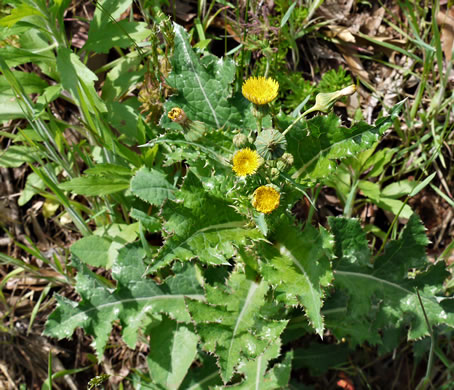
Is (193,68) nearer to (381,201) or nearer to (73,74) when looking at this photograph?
(73,74)

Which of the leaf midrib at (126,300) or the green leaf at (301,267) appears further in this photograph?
the leaf midrib at (126,300)

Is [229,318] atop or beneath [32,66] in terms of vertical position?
beneath

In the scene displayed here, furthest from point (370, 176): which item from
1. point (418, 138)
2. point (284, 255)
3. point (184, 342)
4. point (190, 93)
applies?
point (184, 342)

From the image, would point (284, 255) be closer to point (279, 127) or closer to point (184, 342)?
point (279, 127)

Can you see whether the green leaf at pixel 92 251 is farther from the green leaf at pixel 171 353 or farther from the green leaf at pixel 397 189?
the green leaf at pixel 397 189

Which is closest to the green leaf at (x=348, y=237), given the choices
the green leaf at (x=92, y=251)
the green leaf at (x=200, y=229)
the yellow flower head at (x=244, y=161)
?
the green leaf at (x=200, y=229)

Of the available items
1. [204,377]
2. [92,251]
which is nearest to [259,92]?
[92,251]
